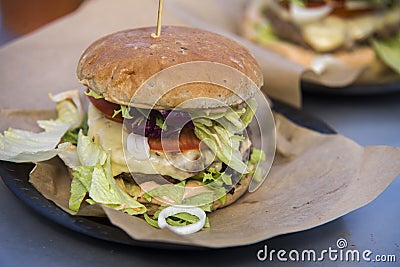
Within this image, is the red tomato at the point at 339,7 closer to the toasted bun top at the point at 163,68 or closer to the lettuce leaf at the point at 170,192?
the toasted bun top at the point at 163,68

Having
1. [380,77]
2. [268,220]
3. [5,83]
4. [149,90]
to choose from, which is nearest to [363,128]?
[380,77]

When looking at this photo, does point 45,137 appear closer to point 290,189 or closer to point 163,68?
point 163,68

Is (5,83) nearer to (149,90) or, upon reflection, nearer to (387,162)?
(149,90)

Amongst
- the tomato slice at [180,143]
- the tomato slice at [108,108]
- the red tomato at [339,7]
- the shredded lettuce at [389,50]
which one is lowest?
the tomato slice at [180,143]

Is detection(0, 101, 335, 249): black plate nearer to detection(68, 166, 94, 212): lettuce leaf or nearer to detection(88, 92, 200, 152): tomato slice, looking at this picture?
detection(68, 166, 94, 212): lettuce leaf

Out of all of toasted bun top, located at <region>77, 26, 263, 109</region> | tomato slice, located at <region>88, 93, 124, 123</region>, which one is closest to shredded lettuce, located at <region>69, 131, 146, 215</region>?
tomato slice, located at <region>88, 93, 124, 123</region>

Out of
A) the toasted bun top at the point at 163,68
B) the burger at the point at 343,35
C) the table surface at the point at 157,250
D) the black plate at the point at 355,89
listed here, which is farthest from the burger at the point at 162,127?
the burger at the point at 343,35
